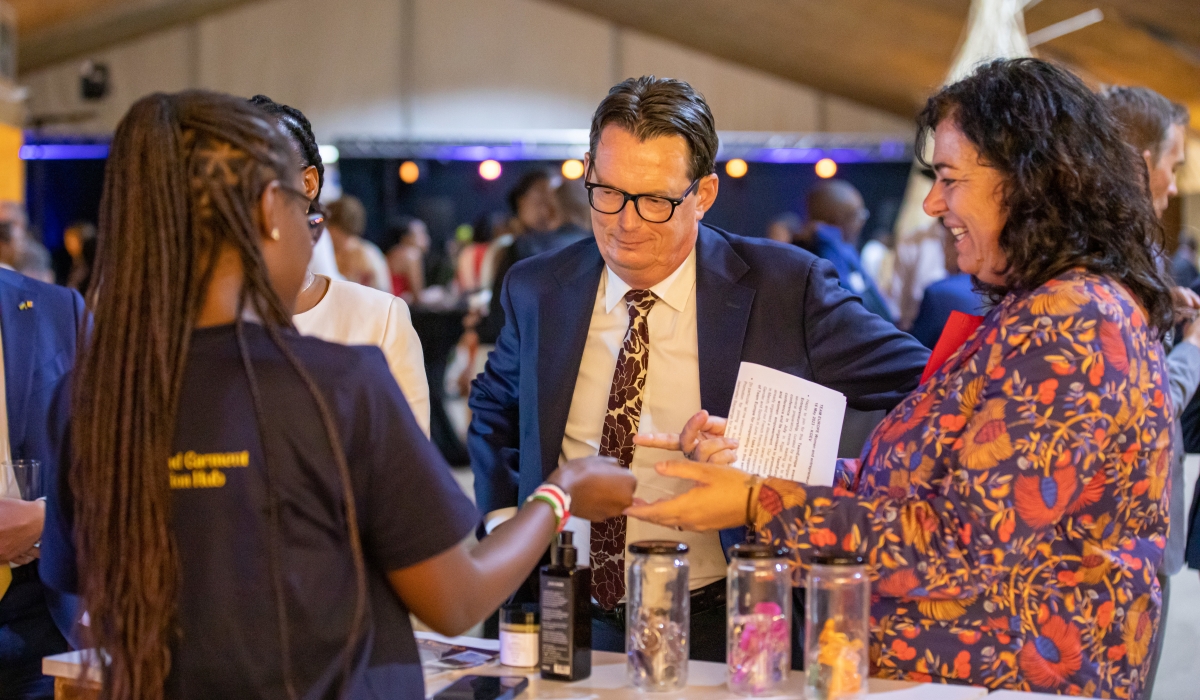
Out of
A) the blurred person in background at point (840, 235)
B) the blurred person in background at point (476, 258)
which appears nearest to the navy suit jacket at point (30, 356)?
the blurred person in background at point (840, 235)

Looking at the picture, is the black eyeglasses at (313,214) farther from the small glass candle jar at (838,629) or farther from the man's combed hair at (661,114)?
the small glass candle jar at (838,629)

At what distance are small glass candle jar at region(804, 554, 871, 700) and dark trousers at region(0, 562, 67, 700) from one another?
1596 millimetres

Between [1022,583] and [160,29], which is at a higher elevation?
[160,29]

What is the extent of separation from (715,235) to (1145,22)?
8655 mm

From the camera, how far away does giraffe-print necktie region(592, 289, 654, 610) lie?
223cm

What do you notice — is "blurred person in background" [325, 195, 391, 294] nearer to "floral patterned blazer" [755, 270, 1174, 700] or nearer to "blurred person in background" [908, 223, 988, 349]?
"blurred person in background" [908, 223, 988, 349]

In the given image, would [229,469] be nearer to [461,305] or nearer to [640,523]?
[640,523]

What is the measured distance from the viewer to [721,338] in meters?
2.26

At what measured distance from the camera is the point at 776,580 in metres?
1.70

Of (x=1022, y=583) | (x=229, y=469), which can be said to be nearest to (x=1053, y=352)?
(x=1022, y=583)

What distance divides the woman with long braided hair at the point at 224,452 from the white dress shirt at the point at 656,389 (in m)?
0.93

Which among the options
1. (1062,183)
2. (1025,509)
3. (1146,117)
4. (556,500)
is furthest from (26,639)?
(1146,117)

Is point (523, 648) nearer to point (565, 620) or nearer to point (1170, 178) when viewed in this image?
point (565, 620)

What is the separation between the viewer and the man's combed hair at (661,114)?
219cm
